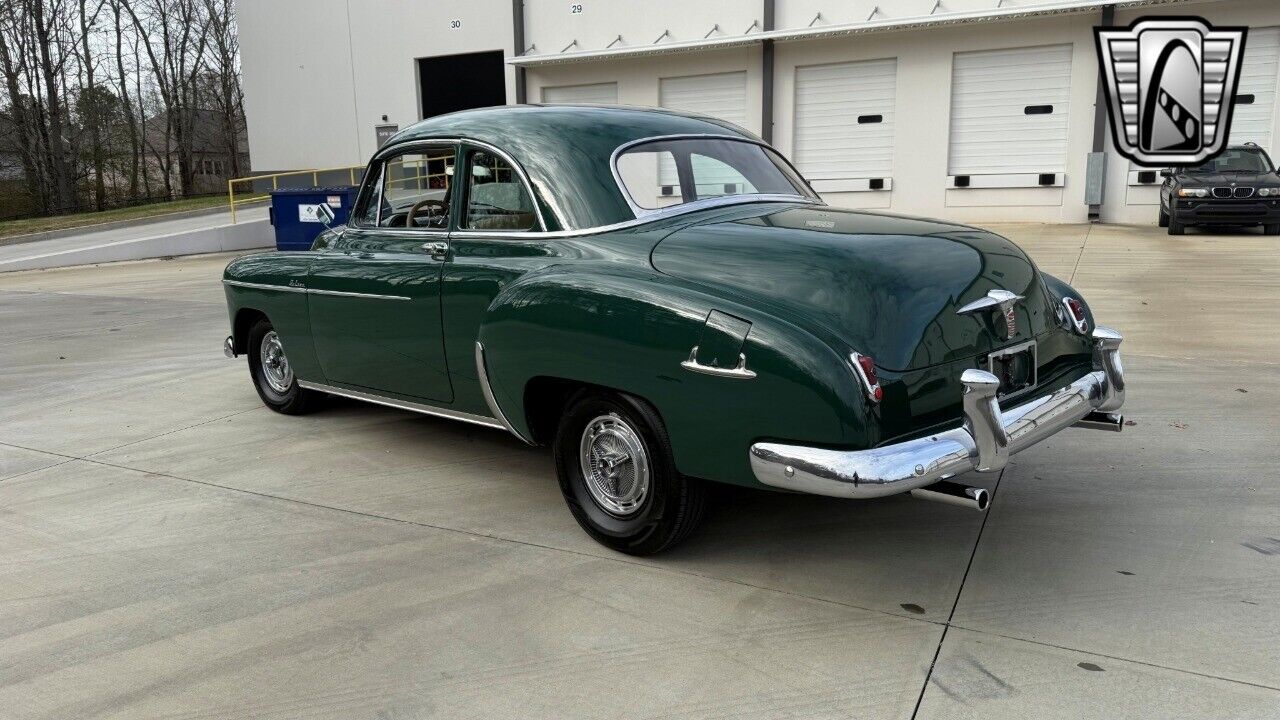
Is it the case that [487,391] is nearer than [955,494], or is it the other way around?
[955,494]

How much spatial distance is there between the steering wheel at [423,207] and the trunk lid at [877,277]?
60.5 inches

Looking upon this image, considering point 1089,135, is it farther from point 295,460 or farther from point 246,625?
point 246,625

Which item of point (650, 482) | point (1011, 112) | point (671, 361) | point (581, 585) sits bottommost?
point (581, 585)

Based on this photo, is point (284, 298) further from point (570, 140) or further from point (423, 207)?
point (570, 140)

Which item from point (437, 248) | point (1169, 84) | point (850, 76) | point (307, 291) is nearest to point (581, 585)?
point (437, 248)

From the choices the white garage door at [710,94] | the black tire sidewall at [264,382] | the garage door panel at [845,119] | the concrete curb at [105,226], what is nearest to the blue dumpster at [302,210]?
the concrete curb at [105,226]

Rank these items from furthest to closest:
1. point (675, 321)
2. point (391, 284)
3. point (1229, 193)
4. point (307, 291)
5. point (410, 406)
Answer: point (1229, 193)
point (307, 291)
point (410, 406)
point (391, 284)
point (675, 321)

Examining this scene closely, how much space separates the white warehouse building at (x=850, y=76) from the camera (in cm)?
1878

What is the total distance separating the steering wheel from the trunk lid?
154 cm

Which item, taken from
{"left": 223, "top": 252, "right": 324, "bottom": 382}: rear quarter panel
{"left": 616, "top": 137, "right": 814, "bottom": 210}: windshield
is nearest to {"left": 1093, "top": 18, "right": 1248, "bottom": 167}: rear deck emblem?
{"left": 616, "top": 137, "right": 814, "bottom": 210}: windshield

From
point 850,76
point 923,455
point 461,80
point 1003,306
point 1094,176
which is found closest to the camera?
point 923,455

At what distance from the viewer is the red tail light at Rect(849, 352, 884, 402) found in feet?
9.98

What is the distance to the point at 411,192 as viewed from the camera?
507cm

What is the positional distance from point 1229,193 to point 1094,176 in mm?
3681
